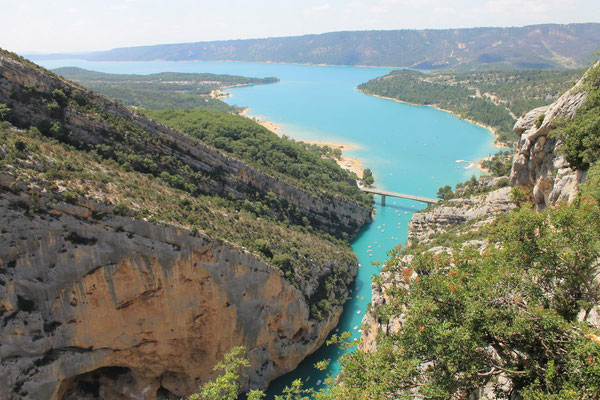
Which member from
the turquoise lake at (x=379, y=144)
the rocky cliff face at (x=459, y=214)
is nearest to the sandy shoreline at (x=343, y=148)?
the turquoise lake at (x=379, y=144)

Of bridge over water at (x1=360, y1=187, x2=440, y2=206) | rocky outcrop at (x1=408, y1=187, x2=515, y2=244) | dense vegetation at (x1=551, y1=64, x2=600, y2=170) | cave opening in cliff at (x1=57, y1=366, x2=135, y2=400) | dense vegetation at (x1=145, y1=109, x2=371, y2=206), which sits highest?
dense vegetation at (x1=551, y1=64, x2=600, y2=170)

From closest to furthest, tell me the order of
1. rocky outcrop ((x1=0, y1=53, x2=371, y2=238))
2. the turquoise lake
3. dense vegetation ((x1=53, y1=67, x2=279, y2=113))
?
rocky outcrop ((x1=0, y1=53, x2=371, y2=238)) < the turquoise lake < dense vegetation ((x1=53, y1=67, x2=279, y2=113))

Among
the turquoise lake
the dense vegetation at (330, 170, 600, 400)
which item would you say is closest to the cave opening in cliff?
the turquoise lake

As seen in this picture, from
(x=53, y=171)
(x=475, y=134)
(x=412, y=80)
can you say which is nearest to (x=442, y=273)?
(x=53, y=171)

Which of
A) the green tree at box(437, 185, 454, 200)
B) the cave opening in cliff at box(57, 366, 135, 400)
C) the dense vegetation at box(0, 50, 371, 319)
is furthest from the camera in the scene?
the green tree at box(437, 185, 454, 200)

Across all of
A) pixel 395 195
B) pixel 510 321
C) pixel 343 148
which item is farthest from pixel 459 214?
pixel 343 148

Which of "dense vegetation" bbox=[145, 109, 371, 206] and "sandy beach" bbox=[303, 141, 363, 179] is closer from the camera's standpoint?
"dense vegetation" bbox=[145, 109, 371, 206]

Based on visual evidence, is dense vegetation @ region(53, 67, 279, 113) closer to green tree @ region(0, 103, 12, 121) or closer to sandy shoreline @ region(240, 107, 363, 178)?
sandy shoreline @ region(240, 107, 363, 178)
